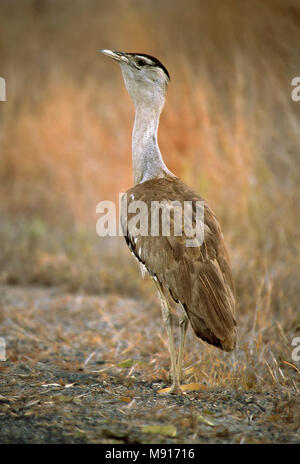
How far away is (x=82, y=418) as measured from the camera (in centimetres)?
229

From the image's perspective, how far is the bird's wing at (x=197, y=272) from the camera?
2.45m

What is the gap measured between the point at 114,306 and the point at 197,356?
4.44 ft

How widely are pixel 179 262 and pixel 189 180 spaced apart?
2.67 meters

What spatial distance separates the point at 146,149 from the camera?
313cm

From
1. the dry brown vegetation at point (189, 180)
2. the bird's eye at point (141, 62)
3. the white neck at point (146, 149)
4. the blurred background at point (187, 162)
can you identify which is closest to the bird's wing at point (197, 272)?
the white neck at point (146, 149)

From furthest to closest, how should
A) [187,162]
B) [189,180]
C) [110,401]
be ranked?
[187,162] < [189,180] < [110,401]

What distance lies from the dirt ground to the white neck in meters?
1.07

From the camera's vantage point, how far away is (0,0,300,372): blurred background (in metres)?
4.47

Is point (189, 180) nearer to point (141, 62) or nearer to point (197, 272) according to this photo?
point (141, 62)

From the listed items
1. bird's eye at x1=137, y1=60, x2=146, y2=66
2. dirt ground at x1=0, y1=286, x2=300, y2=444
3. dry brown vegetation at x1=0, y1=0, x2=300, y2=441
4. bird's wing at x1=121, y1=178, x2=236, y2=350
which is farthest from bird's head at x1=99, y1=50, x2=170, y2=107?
dirt ground at x1=0, y1=286, x2=300, y2=444

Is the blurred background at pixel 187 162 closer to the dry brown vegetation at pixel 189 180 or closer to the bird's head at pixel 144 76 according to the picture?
the dry brown vegetation at pixel 189 180

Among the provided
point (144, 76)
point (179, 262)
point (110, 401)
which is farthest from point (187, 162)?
point (110, 401)
